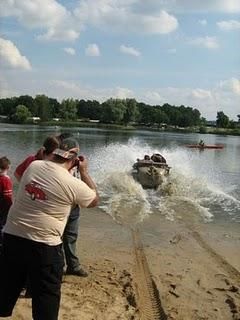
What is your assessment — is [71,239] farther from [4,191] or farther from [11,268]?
[11,268]

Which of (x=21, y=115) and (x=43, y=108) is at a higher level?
(x=43, y=108)

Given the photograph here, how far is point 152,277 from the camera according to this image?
7.61 metres

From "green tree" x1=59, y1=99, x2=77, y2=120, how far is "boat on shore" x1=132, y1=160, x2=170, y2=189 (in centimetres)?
12939

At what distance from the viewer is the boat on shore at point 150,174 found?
65.6 feet

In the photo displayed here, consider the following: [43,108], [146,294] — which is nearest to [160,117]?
[43,108]

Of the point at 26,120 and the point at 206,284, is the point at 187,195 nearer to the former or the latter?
the point at 206,284

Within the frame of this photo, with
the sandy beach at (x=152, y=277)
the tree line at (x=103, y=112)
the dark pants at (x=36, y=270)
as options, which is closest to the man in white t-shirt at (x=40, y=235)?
the dark pants at (x=36, y=270)

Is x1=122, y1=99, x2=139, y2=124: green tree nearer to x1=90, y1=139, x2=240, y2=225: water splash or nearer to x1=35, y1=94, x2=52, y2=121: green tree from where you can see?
x1=35, y1=94, x2=52, y2=121: green tree

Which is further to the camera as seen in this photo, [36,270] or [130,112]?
[130,112]

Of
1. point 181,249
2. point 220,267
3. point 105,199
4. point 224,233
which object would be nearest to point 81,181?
point 220,267

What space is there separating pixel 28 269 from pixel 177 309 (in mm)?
2763

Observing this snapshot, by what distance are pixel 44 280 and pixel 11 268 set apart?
1.04ft

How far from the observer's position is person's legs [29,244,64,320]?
164 inches

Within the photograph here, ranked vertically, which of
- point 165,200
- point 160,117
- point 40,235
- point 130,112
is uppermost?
point 130,112
